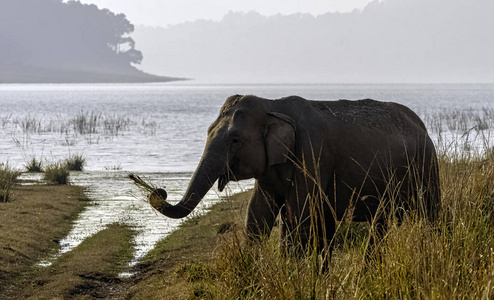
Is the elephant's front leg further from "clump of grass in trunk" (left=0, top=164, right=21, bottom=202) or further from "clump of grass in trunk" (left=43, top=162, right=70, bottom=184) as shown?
"clump of grass in trunk" (left=43, top=162, right=70, bottom=184)

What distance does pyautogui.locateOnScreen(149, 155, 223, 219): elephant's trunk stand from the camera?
5.80 metres

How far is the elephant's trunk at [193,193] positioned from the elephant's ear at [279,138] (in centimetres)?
51

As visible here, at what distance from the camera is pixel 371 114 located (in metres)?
7.57

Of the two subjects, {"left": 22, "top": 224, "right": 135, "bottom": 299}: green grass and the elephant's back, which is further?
{"left": 22, "top": 224, "right": 135, "bottom": 299}: green grass

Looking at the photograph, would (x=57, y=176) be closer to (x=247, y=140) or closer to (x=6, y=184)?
(x=6, y=184)

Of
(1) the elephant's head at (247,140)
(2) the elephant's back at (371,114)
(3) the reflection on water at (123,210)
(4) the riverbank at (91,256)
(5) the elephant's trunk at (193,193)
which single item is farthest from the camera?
(3) the reflection on water at (123,210)

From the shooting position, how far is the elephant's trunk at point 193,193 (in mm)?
5801

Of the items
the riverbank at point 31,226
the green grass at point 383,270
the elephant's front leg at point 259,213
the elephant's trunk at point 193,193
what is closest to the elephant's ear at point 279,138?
the elephant's front leg at point 259,213

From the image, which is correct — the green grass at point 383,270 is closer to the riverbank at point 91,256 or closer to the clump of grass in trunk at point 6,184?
the riverbank at point 91,256

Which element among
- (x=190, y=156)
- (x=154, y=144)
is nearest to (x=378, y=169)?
(x=190, y=156)

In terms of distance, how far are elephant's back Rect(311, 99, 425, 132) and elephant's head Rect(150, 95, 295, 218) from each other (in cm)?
62

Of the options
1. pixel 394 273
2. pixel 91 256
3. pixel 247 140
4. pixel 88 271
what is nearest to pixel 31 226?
pixel 91 256

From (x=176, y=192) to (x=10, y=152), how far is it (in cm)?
1443

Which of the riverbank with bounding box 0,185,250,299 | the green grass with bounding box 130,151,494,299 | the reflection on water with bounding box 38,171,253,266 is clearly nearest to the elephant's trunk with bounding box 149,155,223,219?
the riverbank with bounding box 0,185,250,299
